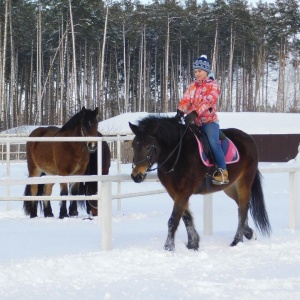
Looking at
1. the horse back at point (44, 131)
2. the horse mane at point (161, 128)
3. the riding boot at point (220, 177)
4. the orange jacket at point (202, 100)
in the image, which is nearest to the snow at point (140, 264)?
the riding boot at point (220, 177)

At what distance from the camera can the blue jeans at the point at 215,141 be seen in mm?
6645

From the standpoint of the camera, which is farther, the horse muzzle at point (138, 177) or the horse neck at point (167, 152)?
the horse neck at point (167, 152)

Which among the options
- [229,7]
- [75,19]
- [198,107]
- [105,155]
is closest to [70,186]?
[105,155]

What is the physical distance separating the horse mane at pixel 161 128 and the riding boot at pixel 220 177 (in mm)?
568

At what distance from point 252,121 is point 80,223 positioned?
1062 inches

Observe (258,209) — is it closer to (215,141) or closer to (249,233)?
(249,233)

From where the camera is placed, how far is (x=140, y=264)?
5742mm

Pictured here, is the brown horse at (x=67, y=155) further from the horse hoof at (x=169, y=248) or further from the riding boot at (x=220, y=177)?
the horse hoof at (x=169, y=248)

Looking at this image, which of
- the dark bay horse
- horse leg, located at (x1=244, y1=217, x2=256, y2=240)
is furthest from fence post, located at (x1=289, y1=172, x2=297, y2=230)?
the dark bay horse

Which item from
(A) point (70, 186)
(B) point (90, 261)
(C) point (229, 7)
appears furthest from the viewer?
(C) point (229, 7)

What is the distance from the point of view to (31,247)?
6809 millimetres

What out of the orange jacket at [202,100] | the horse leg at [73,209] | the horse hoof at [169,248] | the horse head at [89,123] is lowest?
the horse leg at [73,209]

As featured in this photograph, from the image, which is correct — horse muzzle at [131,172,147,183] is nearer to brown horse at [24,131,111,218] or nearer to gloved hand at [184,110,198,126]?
gloved hand at [184,110,198,126]

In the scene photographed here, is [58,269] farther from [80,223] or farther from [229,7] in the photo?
[229,7]
